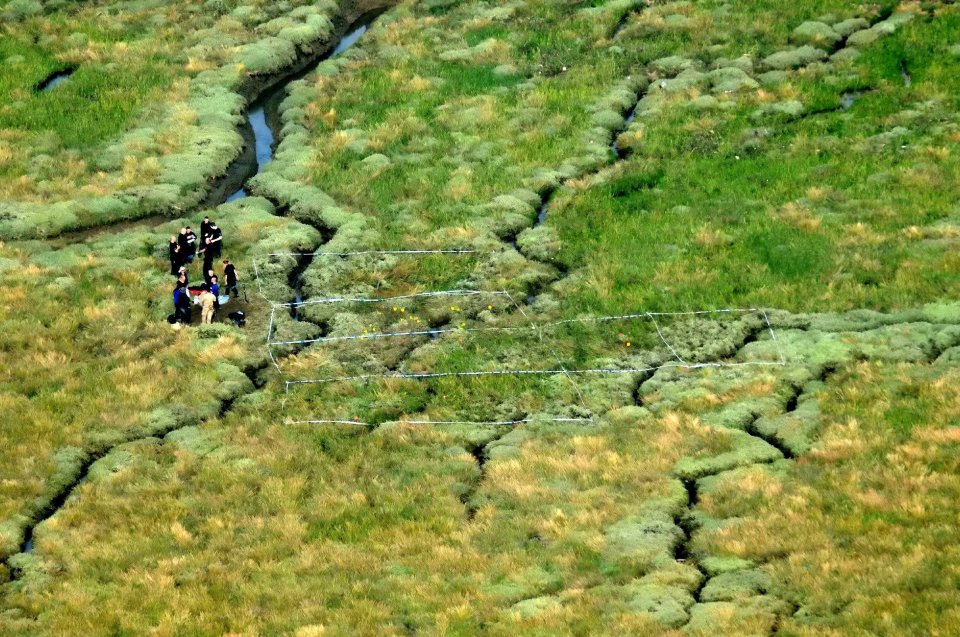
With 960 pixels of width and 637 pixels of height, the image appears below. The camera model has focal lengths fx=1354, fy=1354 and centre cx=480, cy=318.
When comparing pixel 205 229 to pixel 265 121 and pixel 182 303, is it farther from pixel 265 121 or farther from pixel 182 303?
pixel 265 121

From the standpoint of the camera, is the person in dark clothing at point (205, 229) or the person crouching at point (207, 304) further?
the person in dark clothing at point (205, 229)

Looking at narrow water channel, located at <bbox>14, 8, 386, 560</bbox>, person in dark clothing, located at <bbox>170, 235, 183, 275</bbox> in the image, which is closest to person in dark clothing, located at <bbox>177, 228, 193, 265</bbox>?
person in dark clothing, located at <bbox>170, 235, 183, 275</bbox>

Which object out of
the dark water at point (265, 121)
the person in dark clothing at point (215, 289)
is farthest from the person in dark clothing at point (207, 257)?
the dark water at point (265, 121)

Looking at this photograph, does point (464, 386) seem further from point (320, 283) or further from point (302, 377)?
point (320, 283)

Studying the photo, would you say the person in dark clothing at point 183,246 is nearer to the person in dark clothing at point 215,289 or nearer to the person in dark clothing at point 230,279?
the person in dark clothing at point 230,279

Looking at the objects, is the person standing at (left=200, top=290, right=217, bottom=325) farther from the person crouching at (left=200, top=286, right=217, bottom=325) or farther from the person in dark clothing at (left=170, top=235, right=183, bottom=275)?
the person in dark clothing at (left=170, top=235, right=183, bottom=275)

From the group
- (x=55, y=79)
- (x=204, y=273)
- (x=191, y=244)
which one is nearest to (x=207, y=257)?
(x=204, y=273)

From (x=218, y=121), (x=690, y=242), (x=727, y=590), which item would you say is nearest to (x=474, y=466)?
(x=727, y=590)
